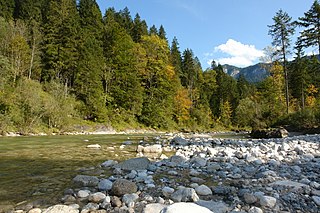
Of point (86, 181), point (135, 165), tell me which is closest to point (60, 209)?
point (86, 181)

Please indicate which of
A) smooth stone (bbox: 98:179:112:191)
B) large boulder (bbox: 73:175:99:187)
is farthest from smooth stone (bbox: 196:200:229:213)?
large boulder (bbox: 73:175:99:187)

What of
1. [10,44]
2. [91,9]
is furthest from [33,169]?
[91,9]

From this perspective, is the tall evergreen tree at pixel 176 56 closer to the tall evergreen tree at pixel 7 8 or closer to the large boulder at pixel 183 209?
the tall evergreen tree at pixel 7 8

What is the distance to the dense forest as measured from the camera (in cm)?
2038

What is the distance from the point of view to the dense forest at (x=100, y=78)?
20.4 metres

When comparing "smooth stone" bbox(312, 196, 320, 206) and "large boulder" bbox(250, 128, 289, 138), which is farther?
"large boulder" bbox(250, 128, 289, 138)

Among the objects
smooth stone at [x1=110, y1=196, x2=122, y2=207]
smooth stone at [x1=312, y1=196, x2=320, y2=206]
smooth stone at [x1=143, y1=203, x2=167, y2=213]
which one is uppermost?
smooth stone at [x1=312, y1=196, x2=320, y2=206]

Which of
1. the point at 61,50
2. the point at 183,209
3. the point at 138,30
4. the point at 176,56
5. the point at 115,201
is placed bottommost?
the point at 115,201

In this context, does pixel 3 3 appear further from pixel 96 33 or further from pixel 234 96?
pixel 234 96

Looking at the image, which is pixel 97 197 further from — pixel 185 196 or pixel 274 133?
pixel 274 133

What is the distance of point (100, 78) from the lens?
3008 centimetres

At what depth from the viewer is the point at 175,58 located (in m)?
49.8

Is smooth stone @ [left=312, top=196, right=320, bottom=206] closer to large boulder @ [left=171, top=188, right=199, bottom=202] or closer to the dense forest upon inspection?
large boulder @ [left=171, top=188, right=199, bottom=202]

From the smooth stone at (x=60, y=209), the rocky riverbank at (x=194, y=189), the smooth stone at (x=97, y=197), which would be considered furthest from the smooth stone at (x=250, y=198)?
the smooth stone at (x=60, y=209)
